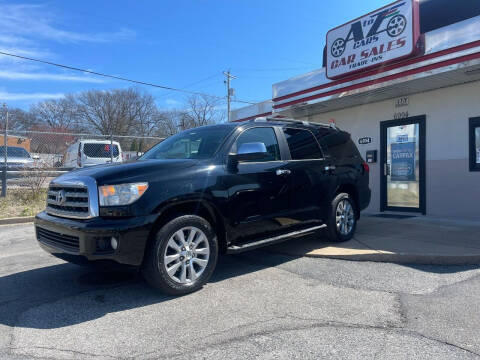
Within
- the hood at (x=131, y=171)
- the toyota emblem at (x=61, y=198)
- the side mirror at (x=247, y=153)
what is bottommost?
the toyota emblem at (x=61, y=198)

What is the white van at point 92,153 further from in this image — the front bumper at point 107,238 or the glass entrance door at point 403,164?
the front bumper at point 107,238

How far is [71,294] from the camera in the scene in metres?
4.04

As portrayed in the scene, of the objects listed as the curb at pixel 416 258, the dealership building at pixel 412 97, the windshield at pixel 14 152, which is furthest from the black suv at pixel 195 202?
the windshield at pixel 14 152

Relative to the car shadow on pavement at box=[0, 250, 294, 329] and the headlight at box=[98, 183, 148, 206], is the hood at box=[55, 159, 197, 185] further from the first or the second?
the car shadow on pavement at box=[0, 250, 294, 329]

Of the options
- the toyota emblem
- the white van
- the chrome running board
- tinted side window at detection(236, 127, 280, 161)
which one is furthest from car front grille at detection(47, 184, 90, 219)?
the white van

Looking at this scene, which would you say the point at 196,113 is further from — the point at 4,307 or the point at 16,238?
the point at 4,307

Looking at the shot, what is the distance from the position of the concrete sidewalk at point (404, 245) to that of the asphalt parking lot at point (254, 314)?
0.57 feet

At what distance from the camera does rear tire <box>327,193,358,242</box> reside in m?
5.82

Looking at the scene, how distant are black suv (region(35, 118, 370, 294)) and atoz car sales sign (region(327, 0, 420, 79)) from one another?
11.3 ft

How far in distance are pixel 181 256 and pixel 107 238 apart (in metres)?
0.75

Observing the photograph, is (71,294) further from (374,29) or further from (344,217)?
(374,29)

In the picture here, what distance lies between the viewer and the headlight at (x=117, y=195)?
3.65 meters

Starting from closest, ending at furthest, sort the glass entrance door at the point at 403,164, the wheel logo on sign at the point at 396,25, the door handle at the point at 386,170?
the wheel logo on sign at the point at 396,25 → the glass entrance door at the point at 403,164 → the door handle at the point at 386,170

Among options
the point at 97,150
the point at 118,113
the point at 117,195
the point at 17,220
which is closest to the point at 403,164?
the point at 117,195
